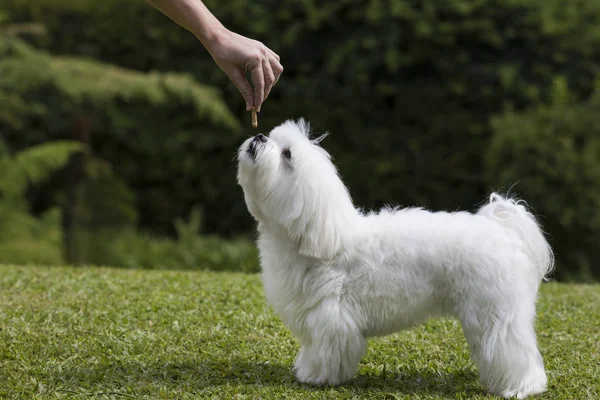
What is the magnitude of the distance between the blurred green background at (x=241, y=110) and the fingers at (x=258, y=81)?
6633 millimetres

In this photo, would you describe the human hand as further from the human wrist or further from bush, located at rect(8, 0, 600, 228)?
bush, located at rect(8, 0, 600, 228)

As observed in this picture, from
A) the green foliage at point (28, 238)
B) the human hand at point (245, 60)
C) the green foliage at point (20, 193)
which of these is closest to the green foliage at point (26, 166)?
the green foliage at point (20, 193)

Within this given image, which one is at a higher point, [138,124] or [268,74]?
[268,74]

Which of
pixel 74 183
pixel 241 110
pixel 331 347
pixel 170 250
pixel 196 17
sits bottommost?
pixel 170 250

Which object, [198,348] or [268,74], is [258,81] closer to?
[268,74]

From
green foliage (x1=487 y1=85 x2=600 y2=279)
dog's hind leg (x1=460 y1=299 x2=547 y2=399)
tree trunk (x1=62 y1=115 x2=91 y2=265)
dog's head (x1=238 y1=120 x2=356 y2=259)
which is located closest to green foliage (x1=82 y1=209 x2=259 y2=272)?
tree trunk (x1=62 y1=115 x2=91 y2=265)

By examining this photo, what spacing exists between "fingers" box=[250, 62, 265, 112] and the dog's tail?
1.33 metres

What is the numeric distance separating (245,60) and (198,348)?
1779mm

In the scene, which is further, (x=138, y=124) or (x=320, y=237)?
(x=138, y=124)

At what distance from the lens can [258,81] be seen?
384cm

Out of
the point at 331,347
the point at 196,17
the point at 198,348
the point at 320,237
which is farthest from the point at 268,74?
the point at 198,348

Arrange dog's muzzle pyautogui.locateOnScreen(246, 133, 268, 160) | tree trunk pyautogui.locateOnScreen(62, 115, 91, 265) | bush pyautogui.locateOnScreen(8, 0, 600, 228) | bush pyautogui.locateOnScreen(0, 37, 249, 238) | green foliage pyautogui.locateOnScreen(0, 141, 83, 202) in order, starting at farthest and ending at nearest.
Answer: tree trunk pyautogui.locateOnScreen(62, 115, 91, 265) → bush pyautogui.locateOnScreen(8, 0, 600, 228) → bush pyautogui.locateOnScreen(0, 37, 249, 238) → green foliage pyautogui.locateOnScreen(0, 141, 83, 202) → dog's muzzle pyautogui.locateOnScreen(246, 133, 268, 160)

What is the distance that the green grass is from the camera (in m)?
3.97

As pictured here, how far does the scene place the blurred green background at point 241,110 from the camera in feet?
36.3
